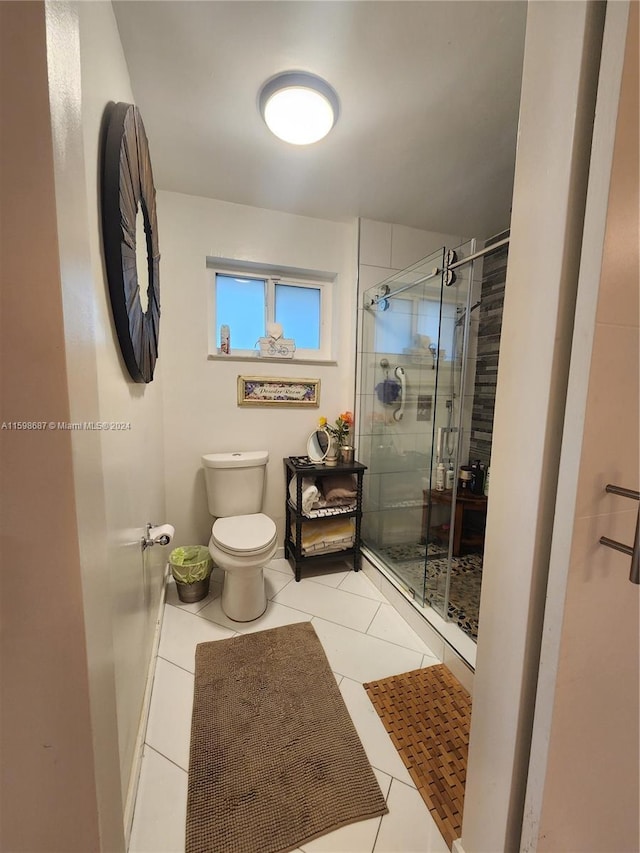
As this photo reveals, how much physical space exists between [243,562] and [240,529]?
199 millimetres

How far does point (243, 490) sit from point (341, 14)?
6.47ft

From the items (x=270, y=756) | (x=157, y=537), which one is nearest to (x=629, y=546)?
(x=270, y=756)

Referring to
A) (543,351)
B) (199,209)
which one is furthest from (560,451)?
(199,209)

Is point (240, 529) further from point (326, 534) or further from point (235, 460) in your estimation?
point (326, 534)

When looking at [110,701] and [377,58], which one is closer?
[110,701]

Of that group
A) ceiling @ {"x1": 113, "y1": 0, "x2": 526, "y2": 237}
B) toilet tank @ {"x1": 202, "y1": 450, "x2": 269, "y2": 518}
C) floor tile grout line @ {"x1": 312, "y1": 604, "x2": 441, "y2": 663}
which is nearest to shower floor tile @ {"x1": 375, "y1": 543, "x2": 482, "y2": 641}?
floor tile grout line @ {"x1": 312, "y1": 604, "x2": 441, "y2": 663}

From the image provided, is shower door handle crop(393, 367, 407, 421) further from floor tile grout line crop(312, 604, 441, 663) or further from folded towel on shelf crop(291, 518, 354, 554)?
floor tile grout line crop(312, 604, 441, 663)

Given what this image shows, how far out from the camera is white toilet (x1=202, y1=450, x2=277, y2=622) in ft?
5.19

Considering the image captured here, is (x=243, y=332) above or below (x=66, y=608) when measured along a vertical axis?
above

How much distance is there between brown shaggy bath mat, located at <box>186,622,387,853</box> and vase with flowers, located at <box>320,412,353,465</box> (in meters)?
1.08

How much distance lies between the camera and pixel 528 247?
0.61 meters

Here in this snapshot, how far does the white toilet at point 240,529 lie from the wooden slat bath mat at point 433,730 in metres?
0.67

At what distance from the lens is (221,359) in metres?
2.05

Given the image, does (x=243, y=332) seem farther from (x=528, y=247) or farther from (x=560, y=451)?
(x=560, y=451)
